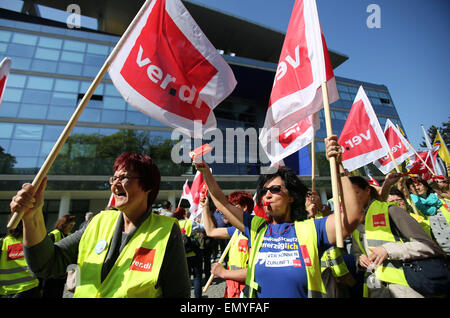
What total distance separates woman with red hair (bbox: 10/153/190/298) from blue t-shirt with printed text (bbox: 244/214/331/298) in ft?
1.93

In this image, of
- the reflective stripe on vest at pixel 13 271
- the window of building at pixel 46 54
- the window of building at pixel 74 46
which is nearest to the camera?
the reflective stripe on vest at pixel 13 271

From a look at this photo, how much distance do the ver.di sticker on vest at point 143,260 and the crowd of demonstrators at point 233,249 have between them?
87 cm

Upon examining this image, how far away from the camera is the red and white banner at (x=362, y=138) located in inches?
167

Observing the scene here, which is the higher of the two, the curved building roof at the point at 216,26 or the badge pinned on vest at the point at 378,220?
the curved building roof at the point at 216,26

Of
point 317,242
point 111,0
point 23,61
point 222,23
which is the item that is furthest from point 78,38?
point 317,242

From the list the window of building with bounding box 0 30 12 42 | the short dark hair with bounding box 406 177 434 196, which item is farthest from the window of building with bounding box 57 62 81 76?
the short dark hair with bounding box 406 177 434 196

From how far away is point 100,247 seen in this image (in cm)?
163

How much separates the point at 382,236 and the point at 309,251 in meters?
1.15

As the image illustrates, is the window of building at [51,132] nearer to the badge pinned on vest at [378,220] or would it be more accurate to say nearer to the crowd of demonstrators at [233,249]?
the crowd of demonstrators at [233,249]

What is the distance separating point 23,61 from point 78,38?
4.56m

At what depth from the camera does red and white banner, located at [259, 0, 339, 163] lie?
2.59 meters

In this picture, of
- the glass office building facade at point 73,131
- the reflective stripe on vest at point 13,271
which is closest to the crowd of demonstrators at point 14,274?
the reflective stripe on vest at point 13,271

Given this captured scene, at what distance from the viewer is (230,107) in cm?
2689

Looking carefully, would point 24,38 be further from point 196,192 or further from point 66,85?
point 196,192
